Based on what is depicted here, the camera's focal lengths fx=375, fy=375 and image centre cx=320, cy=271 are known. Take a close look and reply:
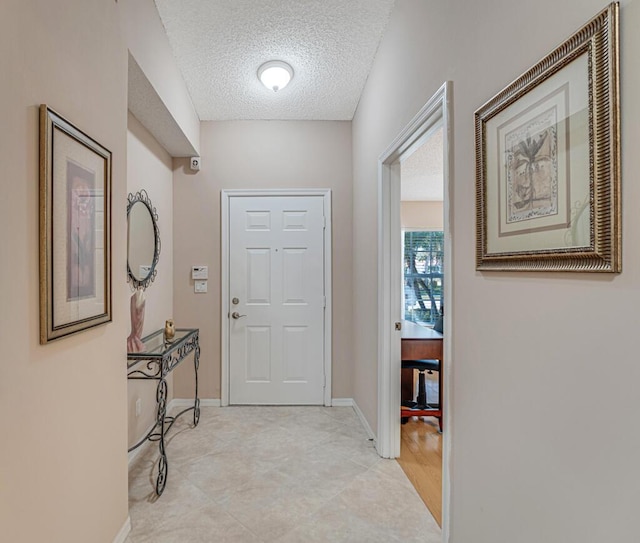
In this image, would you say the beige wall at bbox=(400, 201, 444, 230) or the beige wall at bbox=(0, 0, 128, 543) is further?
the beige wall at bbox=(400, 201, 444, 230)

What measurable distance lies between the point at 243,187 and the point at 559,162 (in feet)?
9.91

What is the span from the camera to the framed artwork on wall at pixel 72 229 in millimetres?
1158

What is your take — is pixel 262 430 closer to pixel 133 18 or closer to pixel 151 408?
pixel 151 408

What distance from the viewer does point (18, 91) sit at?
3.46 ft

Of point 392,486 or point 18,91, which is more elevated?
point 18,91

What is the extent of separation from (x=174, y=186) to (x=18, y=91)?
8.42ft

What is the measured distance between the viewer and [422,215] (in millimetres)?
6633

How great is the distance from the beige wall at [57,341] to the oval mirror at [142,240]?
919 mm

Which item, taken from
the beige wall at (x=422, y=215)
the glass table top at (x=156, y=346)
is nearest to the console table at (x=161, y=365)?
the glass table top at (x=156, y=346)

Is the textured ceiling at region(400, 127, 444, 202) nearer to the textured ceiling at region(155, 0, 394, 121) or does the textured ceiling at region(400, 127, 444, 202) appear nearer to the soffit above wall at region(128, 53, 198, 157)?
the textured ceiling at region(155, 0, 394, 121)

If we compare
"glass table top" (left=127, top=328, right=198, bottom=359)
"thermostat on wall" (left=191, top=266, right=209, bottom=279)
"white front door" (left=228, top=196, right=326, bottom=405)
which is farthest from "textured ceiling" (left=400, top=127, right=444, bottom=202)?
"glass table top" (left=127, top=328, right=198, bottom=359)

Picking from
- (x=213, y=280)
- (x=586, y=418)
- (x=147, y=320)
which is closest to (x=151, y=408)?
(x=147, y=320)

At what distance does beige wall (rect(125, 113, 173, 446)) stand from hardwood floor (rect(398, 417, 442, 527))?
1898 millimetres

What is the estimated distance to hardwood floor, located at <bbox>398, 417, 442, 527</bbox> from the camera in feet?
6.89
